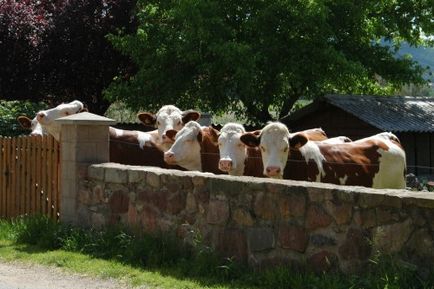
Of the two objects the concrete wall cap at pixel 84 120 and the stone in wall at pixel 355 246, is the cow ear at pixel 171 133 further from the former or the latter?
the stone in wall at pixel 355 246

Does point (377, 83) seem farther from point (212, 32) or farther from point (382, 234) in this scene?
point (382, 234)

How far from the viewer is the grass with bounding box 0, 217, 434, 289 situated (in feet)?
24.5

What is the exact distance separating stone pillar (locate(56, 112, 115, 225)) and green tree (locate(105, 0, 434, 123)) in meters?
8.99

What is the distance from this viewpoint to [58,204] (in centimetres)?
1209

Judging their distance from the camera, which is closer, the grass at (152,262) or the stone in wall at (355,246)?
the grass at (152,262)

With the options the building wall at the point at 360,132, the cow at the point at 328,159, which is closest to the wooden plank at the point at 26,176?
the cow at the point at 328,159


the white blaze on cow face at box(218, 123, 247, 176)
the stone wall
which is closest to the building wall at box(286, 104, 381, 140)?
the white blaze on cow face at box(218, 123, 247, 176)

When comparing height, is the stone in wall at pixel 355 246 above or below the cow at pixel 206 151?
below

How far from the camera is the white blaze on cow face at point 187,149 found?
1275 centimetres

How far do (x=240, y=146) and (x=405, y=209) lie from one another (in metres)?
5.11

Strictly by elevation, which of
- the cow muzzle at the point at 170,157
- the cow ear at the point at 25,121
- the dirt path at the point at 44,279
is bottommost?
the dirt path at the point at 44,279

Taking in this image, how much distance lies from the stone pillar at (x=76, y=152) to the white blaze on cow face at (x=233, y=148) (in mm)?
1844

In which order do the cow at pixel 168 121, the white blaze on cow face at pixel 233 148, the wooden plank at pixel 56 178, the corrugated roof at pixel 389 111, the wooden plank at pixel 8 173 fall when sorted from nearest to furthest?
the white blaze on cow face at pixel 233 148
the wooden plank at pixel 56 178
the wooden plank at pixel 8 173
the cow at pixel 168 121
the corrugated roof at pixel 389 111

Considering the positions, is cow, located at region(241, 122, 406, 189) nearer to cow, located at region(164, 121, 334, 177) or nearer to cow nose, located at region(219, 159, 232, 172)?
cow nose, located at region(219, 159, 232, 172)
